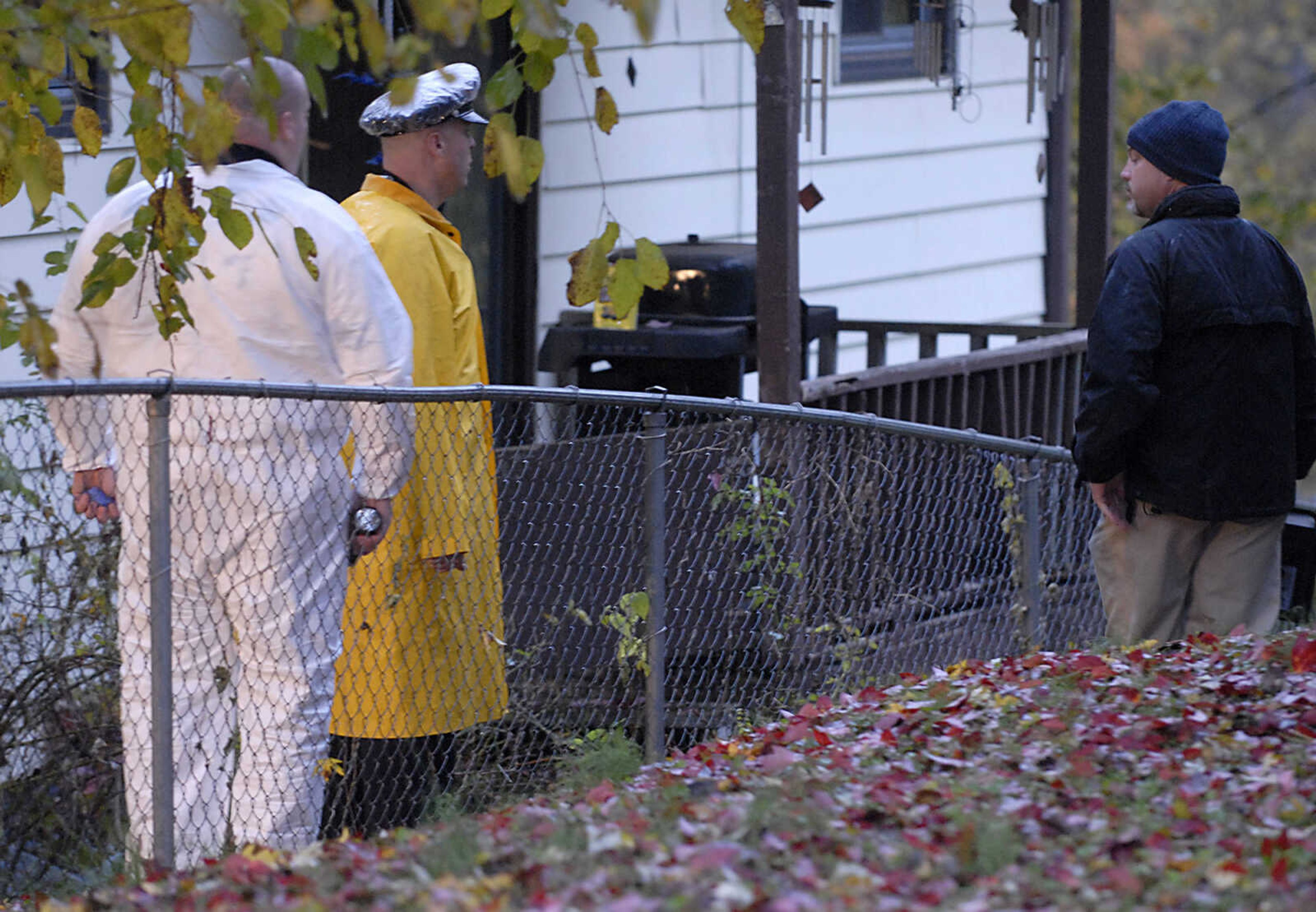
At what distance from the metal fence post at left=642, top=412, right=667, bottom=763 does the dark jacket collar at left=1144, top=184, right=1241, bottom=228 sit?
1425 millimetres

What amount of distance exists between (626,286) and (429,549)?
4.14 feet

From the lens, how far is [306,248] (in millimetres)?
3492

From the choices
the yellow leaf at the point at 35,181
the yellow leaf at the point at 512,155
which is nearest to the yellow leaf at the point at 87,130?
the yellow leaf at the point at 35,181

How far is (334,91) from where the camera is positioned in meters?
6.68

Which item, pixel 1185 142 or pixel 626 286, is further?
pixel 1185 142

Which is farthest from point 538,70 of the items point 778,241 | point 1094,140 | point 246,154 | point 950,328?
point 950,328

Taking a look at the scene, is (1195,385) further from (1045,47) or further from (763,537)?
(1045,47)

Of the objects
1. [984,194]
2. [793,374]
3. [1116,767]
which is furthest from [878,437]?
[984,194]

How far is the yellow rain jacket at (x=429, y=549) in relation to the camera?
14.0 feet

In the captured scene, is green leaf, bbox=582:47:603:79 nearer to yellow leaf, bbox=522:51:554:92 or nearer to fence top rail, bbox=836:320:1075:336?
yellow leaf, bbox=522:51:554:92

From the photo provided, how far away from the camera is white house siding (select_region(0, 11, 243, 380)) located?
18.4 ft

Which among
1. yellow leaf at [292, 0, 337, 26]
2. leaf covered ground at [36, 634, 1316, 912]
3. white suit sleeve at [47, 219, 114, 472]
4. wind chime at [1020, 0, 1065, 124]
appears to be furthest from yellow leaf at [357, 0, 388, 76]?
wind chime at [1020, 0, 1065, 124]

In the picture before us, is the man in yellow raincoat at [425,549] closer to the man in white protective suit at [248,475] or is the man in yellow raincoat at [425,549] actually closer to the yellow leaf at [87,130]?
the man in white protective suit at [248,475]

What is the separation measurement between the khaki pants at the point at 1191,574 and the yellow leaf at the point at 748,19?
2.05m
